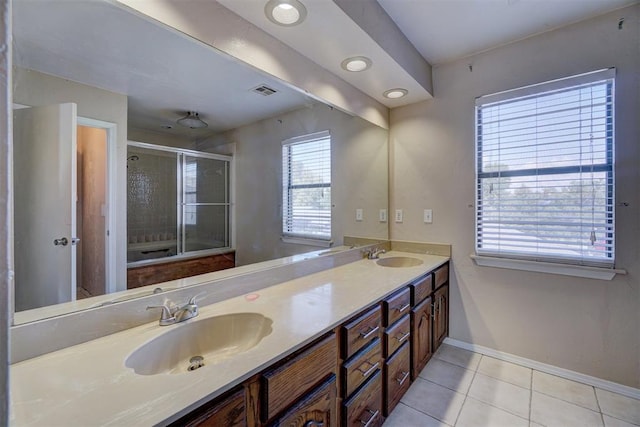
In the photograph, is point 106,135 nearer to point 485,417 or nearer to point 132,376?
point 132,376

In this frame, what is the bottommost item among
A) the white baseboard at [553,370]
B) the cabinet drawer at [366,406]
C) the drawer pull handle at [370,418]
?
the white baseboard at [553,370]

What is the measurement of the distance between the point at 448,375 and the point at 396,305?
917 mm

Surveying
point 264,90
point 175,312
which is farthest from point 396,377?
point 264,90

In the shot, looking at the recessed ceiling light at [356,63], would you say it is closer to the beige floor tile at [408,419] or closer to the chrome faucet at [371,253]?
the chrome faucet at [371,253]

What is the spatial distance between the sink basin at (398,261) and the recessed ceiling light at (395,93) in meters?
1.38

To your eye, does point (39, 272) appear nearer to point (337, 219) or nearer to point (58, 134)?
point (58, 134)

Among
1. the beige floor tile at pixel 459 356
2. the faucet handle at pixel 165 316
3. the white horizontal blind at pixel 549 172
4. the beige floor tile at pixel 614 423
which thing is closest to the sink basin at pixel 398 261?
the white horizontal blind at pixel 549 172

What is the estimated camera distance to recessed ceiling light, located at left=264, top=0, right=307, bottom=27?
1.31 meters

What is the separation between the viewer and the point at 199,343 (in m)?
1.11

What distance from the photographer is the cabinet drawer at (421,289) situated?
1775mm

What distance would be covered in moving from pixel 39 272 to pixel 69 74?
67 cm

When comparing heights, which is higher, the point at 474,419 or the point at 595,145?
the point at 595,145

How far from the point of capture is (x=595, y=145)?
5.96ft

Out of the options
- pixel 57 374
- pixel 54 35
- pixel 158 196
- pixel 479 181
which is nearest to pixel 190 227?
pixel 158 196
